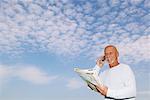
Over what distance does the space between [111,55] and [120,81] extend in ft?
1.09

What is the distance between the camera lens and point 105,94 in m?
3.87

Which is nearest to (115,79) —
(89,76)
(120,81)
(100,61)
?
(120,81)

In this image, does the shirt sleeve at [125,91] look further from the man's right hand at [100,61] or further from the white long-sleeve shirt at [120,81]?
the man's right hand at [100,61]

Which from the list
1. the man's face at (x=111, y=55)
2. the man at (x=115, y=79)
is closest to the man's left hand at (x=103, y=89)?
the man at (x=115, y=79)

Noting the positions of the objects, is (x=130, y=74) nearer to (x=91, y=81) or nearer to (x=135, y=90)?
(x=135, y=90)

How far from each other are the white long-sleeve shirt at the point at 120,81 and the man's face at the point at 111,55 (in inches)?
4.1

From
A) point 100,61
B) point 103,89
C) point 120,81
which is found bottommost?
point 103,89

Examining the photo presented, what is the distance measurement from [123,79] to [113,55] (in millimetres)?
316

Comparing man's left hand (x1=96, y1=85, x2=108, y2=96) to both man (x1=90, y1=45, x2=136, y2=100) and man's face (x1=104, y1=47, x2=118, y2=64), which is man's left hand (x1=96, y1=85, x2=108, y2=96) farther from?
man's face (x1=104, y1=47, x2=118, y2=64)

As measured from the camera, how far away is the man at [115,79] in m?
3.88

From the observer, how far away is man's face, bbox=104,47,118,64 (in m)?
4.15

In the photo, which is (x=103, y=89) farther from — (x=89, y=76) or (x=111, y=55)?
(x=111, y=55)

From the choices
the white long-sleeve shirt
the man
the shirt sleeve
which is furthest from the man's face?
the shirt sleeve

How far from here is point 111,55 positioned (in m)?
4.15
